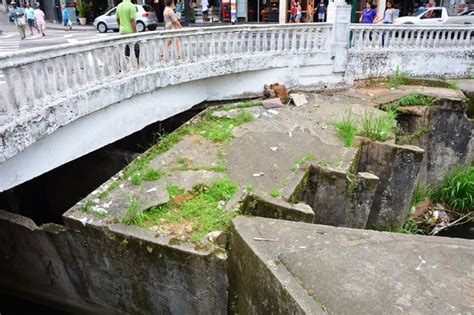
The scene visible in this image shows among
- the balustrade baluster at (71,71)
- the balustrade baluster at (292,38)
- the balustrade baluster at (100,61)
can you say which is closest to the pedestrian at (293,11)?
the balustrade baluster at (292,38)

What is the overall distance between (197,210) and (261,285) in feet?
5.22

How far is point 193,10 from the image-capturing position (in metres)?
22.2

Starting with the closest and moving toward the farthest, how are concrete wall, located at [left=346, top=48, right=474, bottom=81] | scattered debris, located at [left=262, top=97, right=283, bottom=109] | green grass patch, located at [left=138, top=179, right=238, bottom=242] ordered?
1. green grass patch, located at [left=138, top=179, right=238, bottom=242]
2. scattered debris, located at [left=262, top=97, right=283, bottom=109]
3. concrete wall, located at [left=346, top=48, right=474, bottom=81]

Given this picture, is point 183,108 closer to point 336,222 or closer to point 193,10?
point 336,222

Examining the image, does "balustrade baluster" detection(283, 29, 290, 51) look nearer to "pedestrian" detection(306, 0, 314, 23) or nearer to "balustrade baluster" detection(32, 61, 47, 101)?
"balustrade baluster" detection(32, 61, 47, 101)

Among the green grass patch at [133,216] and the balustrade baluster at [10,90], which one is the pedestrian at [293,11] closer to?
the balustrade baluster at [10,90]

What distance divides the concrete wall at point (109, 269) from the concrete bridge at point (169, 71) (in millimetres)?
1082

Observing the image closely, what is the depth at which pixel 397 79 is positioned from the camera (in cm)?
1006

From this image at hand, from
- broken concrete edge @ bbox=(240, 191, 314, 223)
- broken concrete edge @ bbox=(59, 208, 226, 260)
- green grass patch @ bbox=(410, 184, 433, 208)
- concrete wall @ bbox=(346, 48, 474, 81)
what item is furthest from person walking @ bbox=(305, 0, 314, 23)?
broken concrete edge @ bbox=(59, 208, 226, 260)

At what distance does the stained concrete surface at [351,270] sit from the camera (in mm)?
3205

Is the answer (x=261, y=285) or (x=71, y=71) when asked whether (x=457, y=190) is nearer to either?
(x=261, y=285)

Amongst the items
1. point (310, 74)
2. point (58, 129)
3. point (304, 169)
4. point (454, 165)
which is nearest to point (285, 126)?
point (304, 169)

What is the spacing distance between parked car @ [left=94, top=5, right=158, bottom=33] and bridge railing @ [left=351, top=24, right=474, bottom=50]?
12.2 meters

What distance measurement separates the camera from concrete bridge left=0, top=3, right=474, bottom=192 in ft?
16.7
